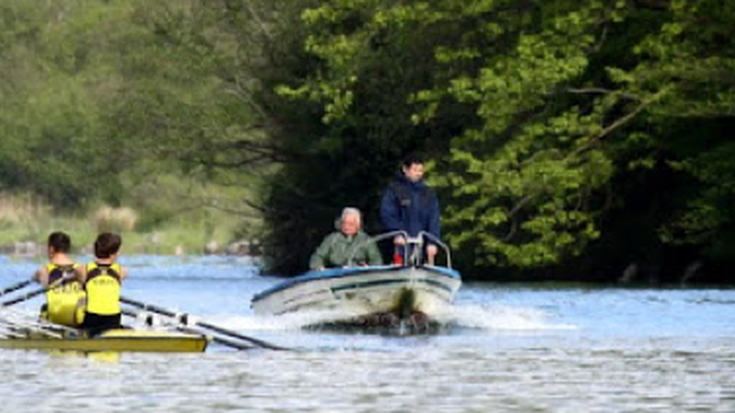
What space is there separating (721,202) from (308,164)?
12984mm

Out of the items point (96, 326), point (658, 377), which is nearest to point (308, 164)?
point (96, 326)

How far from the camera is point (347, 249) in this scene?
1122 inches

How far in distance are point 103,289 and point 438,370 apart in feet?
11.9

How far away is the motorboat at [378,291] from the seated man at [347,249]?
0.15 m

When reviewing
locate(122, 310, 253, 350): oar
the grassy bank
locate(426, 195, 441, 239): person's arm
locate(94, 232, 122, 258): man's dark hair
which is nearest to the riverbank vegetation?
locate(426, 195, 441, 239): person's arm

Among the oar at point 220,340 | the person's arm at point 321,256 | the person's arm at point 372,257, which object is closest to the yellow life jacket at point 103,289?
the oar at point 220,340

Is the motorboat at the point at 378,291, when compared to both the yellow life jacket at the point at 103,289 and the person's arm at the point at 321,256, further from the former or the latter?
the yellow life jacket at the point at 103,289

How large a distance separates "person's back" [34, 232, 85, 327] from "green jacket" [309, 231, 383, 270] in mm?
4682

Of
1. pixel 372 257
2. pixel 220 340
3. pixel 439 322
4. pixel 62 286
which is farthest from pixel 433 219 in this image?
pixel 62 286

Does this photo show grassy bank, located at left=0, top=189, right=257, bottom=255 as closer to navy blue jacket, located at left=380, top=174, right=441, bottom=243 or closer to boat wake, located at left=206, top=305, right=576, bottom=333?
boat wake, located at left=206, top=305, right=576, bottom=333

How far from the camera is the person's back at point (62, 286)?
24.2 metres

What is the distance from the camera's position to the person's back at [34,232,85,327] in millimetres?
24188

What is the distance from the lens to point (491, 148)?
44656 mm

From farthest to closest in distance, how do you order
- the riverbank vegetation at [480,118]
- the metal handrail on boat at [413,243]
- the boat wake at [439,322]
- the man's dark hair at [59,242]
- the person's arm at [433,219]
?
the riverbank vegetation at [480,118] < the person's arm at [433,219] < the boat wake at [439,322] < the metal handrail on boat at [413,243] < the man's dark hair at [59,242]
